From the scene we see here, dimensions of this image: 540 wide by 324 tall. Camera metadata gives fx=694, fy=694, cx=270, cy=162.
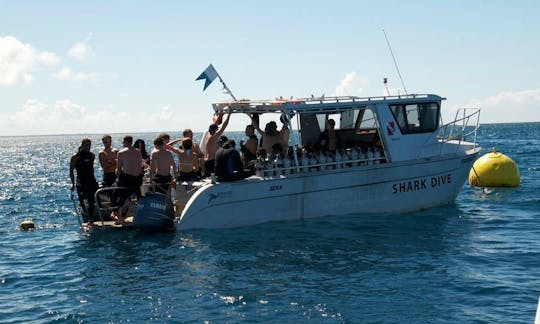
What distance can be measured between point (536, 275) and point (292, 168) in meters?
5.59

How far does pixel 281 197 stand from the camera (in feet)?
48.6

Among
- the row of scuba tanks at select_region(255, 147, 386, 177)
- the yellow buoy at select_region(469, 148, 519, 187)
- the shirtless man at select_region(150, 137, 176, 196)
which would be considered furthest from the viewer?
the yellow buoy at select_region(469, 148, 519, 187)

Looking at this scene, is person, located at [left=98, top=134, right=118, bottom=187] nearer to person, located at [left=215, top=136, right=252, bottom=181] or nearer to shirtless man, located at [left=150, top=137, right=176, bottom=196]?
shirtless man, located at [left=150, top=137, right=176, bottom=196]

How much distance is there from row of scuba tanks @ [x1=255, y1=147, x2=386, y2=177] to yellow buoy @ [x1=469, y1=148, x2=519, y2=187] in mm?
7473

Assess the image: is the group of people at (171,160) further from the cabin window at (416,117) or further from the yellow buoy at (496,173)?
the yellow buoy at (496,173)

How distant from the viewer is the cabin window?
16.5 metres

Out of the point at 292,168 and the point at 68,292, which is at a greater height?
the point at 292,168

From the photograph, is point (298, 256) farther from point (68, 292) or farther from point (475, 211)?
point (475, 211)

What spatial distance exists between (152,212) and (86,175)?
1.85m

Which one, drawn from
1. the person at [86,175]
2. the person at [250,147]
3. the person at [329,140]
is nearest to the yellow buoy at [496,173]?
the person at [329,140]

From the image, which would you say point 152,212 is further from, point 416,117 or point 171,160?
point 416,117

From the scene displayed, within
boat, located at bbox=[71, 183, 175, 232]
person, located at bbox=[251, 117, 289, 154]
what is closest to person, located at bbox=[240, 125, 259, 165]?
person, located at bbox=[251, 117, 289, 154]

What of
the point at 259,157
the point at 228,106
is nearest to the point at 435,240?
the point at 259,157

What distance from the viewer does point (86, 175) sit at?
48.0 feet
